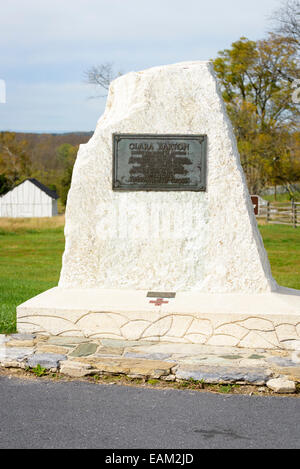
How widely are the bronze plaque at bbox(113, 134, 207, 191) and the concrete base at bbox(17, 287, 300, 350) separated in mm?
1343

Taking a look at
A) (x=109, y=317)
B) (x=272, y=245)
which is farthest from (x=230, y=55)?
(x=109, y=317)

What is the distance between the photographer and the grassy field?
29.0 feet

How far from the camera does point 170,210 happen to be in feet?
20.2

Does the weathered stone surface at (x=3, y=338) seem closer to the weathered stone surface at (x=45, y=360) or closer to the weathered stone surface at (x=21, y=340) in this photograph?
the weathered stone surface at (x=21, y=340)

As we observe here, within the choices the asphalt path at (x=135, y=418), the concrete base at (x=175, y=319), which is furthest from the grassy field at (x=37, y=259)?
the asphalt path at (x=135, y=418)

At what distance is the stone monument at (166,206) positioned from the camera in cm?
603

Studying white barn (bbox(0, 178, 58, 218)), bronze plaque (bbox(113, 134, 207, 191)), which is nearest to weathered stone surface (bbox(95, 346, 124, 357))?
bronze plaque (bbox(113, 134, 207, 191))

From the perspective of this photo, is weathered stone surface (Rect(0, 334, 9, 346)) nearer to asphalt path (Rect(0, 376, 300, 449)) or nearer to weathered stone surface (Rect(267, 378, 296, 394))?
asphalt path (Rect(0, 376, 300, 449))

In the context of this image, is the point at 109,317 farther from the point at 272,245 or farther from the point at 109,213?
the point at 272,245

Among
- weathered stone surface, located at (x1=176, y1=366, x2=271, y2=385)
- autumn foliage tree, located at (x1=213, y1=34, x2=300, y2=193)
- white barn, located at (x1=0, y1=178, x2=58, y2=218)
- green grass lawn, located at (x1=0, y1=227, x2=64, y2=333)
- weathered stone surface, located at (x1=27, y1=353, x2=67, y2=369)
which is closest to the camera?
weathered stone surface, located at (x1=176, y1=366, x2=271, y2=385)

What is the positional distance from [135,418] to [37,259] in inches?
468

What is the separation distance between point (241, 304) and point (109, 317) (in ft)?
4.57

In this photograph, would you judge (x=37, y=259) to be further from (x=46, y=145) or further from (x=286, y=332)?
(x=46, y=145)

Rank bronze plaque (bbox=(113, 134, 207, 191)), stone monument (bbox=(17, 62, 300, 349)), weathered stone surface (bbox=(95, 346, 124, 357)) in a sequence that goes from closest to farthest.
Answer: weathered stone surface (bbox=(95, 346, 124, 357)) < stone monument (bbox=(17, 62, 300, 349)) < bronze plaque (bbox=(113, 134, 207, 191))
